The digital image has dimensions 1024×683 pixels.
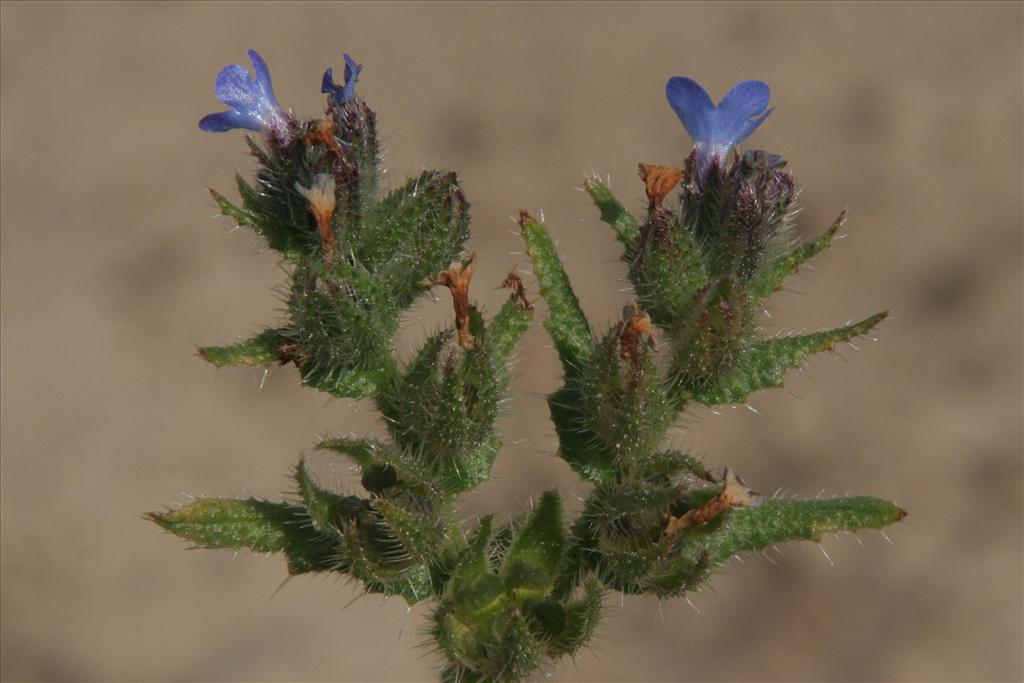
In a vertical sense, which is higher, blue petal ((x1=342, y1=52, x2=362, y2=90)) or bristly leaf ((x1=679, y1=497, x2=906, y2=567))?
blue petal ((x1=342, y1=52, x2=362, y2=90))

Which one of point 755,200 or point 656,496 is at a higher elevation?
point 755,200

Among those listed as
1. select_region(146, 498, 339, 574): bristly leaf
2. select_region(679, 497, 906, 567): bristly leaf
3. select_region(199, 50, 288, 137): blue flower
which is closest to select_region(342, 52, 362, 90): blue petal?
select_region(199, 50, 288, 137): blue flower

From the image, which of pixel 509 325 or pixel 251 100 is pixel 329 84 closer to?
pixel 251 100

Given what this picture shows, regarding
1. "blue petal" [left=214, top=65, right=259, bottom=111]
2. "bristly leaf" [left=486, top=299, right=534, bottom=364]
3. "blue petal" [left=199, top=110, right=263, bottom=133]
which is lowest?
"bristly leaf" [left=486, top=299, right=534, bottom=364]

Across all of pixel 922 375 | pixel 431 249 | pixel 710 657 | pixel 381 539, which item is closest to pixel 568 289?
pixel 431 249

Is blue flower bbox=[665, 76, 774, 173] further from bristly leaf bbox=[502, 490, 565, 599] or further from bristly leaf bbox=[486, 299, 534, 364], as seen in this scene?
bristly leaf bbox=[502, 490, 565, 599]

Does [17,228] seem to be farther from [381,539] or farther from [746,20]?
[381,539]

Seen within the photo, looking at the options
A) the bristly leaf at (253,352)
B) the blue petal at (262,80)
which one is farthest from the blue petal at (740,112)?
the bristly leaf at (253,352)
